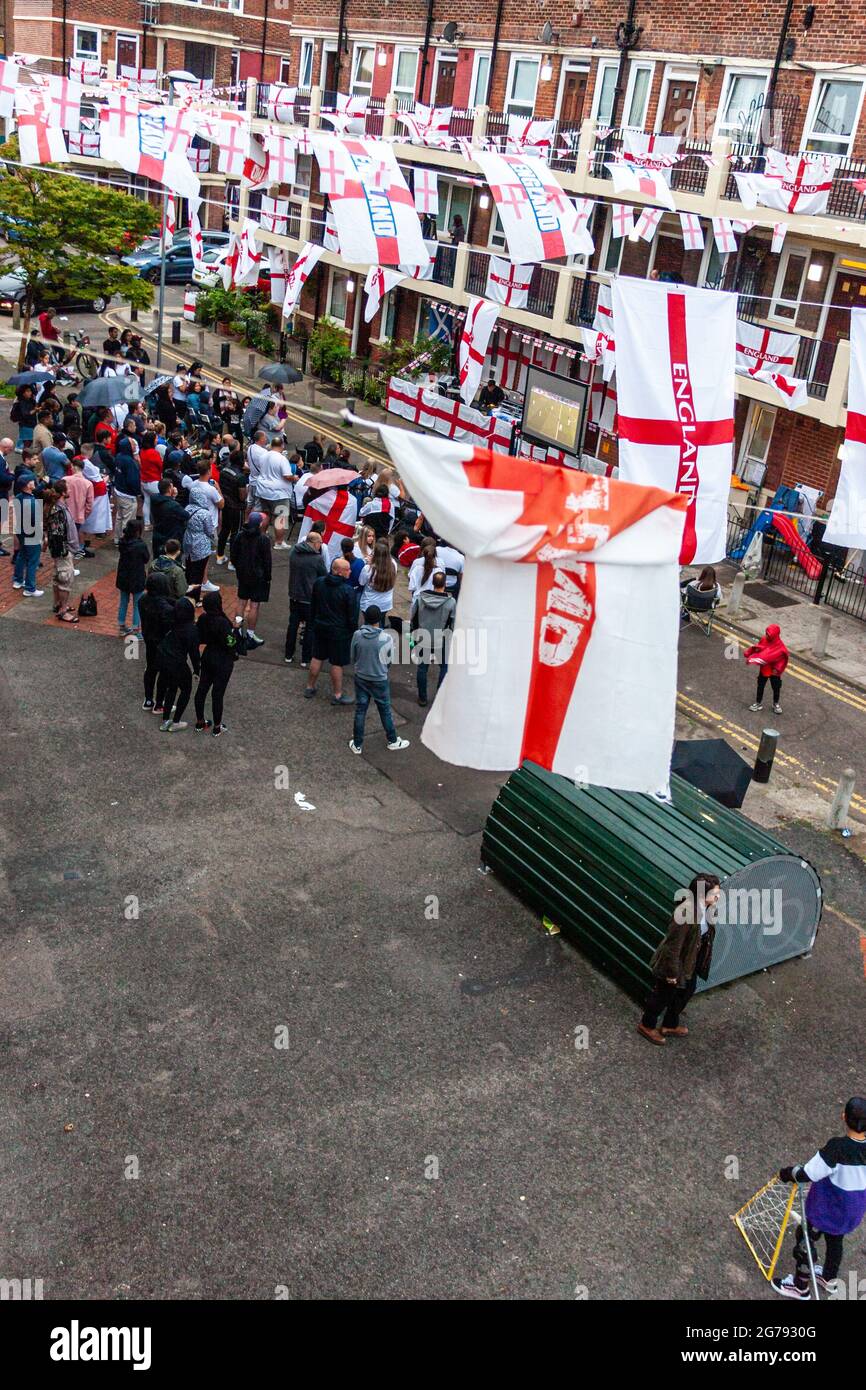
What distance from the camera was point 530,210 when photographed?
61.5 feet

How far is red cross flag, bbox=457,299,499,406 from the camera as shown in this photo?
22.7 metres

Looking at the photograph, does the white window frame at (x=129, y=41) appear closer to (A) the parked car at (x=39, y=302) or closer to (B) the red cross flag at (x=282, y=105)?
(B) the red cross flag at (x=282, y=105)

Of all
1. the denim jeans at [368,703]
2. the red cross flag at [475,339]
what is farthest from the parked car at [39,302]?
the denim jeans at [368,703]

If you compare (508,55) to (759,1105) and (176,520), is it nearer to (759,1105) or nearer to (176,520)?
(176,520)

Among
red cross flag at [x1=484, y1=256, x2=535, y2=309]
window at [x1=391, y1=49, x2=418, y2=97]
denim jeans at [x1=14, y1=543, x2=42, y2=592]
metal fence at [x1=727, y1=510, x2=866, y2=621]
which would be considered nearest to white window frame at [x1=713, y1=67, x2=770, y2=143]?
red cross flag at [x1=484, y1=256, x2=535, y2=309]

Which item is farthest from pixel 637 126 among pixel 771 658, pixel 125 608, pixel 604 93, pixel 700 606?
pixel 125 608

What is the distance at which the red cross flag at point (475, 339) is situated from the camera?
892 inches

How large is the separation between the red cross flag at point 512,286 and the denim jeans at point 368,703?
1517 cm

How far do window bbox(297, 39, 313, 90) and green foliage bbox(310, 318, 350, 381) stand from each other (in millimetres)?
8912

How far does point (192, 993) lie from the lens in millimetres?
9859

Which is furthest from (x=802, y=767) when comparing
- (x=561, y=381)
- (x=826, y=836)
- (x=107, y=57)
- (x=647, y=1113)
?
(x=107, y=57)

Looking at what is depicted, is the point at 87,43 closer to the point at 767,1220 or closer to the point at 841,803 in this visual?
the point at 841,803

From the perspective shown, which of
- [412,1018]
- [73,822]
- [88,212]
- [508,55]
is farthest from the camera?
[508,55]

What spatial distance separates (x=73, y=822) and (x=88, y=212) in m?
19.5
